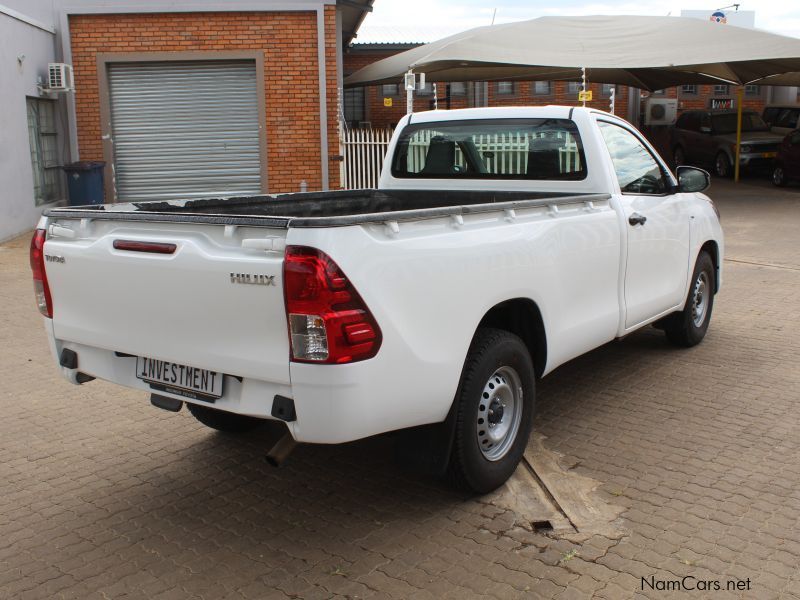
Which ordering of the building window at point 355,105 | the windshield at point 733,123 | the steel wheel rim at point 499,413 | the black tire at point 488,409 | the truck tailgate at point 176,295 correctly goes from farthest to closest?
1. the building window at point 355,105
2. the windshield at point 733,123
3. the steel wheel rim at point 499,413
4. the black tire at point 488,409
5. the truck tailgate at point 176,295

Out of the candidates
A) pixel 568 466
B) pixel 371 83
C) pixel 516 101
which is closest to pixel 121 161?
pixel 371 83

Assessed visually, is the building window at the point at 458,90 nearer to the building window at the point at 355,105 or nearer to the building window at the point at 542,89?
the building window at the point at 542,89

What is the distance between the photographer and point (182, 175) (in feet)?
56.1

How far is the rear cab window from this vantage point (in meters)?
A: 5.55

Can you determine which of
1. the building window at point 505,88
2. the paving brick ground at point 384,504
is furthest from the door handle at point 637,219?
the building window at point 505,88

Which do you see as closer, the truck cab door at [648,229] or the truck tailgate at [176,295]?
the truck tailgate at [176,295]

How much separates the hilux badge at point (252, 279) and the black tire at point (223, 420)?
1.75 meters

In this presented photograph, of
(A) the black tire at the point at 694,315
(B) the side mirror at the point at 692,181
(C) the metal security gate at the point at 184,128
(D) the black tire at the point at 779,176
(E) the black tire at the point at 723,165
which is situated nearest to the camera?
(B) the side mirror at the point at 692,181

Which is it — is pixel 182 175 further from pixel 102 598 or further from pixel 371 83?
pixel 102 598

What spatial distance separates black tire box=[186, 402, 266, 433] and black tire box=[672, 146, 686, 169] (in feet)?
80.0

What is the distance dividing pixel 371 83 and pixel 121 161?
9.70m

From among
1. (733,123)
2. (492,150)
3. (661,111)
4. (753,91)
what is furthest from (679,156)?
(492,150)

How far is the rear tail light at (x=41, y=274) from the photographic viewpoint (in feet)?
13.8

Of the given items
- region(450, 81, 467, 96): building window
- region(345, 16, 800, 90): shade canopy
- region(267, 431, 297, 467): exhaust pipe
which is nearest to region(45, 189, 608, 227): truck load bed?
region(267, 431, 297, 467): exhaust pipe
